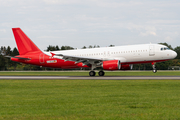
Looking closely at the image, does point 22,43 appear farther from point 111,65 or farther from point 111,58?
point 111,65

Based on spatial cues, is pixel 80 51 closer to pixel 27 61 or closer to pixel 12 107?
pixel 27 61

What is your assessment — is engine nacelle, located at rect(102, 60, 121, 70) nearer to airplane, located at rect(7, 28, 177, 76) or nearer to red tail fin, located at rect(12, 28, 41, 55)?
airplane, located at rect(7, 28, 177, 76)

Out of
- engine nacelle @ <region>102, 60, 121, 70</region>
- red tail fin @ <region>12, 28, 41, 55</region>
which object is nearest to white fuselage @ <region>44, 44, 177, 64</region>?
engine nacelle @ <region>102, 60, 121, 70</region>

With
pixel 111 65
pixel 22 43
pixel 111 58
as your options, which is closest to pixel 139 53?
pixel 111 58

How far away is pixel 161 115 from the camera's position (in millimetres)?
8906

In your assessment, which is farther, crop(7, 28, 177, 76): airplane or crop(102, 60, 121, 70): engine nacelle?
crop(7, 28, 177, 76): airplane

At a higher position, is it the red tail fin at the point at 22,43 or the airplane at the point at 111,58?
the red tail fin at the point at 22,43

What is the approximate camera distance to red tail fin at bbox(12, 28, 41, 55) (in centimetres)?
4297

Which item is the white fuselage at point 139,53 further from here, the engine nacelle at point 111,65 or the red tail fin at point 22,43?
the red tail fin at point 22,43

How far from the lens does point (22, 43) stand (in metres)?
43.1

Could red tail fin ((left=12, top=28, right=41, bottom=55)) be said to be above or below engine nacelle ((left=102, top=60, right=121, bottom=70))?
above

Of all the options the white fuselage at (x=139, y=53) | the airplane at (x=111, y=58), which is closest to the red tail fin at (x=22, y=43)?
the airplane at (x=111, y=58)

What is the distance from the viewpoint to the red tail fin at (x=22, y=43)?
141ft

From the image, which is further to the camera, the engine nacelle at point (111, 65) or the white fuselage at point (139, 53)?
the white fuselage at point (139, 53)
